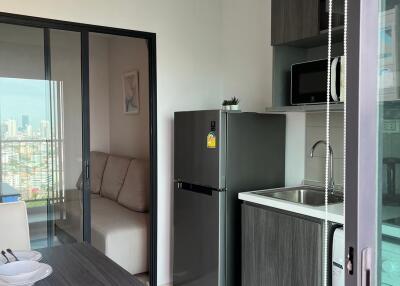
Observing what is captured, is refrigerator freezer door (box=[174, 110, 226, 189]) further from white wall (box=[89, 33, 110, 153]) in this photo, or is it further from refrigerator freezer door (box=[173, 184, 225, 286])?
white wall (box=[89, 33, 110, 153])

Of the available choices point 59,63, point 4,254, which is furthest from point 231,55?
point 4,254

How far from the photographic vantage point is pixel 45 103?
2.99 m

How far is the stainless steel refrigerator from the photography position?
2.82 m

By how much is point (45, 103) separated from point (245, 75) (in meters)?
1.70

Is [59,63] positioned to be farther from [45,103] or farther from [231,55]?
[231,55]

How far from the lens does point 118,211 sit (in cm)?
405

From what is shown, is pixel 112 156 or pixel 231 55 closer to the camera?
pixel 231 55

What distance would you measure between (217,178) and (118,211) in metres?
1.62

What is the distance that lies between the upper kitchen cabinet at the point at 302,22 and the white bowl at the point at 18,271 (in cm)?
201

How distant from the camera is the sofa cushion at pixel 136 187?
388cm

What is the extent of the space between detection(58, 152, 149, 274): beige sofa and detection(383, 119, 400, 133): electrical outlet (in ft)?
8.39

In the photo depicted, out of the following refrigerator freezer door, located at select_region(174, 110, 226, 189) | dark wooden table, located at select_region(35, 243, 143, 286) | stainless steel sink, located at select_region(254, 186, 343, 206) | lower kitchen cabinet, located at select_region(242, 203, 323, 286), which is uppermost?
refrigerator freezer door, located at select_region(174, 110, 226, 189)

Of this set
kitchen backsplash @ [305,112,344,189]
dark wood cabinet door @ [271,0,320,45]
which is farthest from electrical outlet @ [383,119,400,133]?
kitchen backsplash @ [305,112,344,189]

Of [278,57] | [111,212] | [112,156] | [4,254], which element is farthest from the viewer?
[112,156]
